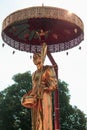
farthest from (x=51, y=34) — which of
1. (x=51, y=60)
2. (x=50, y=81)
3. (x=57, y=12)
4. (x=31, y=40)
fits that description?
(x=51, y=60)

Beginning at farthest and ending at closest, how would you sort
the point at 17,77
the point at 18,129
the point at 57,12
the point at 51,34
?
1. the point at 17,77
2. the point at 18,129
3. the point at 51,34
4. the point at 57,12

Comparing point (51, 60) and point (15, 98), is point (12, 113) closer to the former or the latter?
point (15, 98)

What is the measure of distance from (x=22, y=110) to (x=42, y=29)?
64.8ft

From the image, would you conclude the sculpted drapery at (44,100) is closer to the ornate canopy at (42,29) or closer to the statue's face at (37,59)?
the statue's face at (37,59)

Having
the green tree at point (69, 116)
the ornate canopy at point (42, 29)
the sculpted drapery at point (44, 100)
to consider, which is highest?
the green tree at point (69, 116)

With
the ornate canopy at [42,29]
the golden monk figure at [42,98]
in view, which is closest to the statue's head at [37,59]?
the golden monk figure at [42,98]

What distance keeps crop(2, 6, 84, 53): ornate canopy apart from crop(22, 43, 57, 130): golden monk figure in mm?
1567

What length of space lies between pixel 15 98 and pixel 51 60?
15.6 meters

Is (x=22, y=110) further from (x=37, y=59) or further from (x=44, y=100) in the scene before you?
(x=44, y=100)

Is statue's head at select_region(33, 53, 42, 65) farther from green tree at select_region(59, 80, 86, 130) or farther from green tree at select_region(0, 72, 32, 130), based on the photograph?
green tree at select_region(59, 80, 86, 130)

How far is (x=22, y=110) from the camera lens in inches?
1227

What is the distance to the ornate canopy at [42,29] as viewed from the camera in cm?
1116

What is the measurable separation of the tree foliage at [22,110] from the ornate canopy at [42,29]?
17.6 m

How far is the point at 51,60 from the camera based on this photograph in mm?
17000
